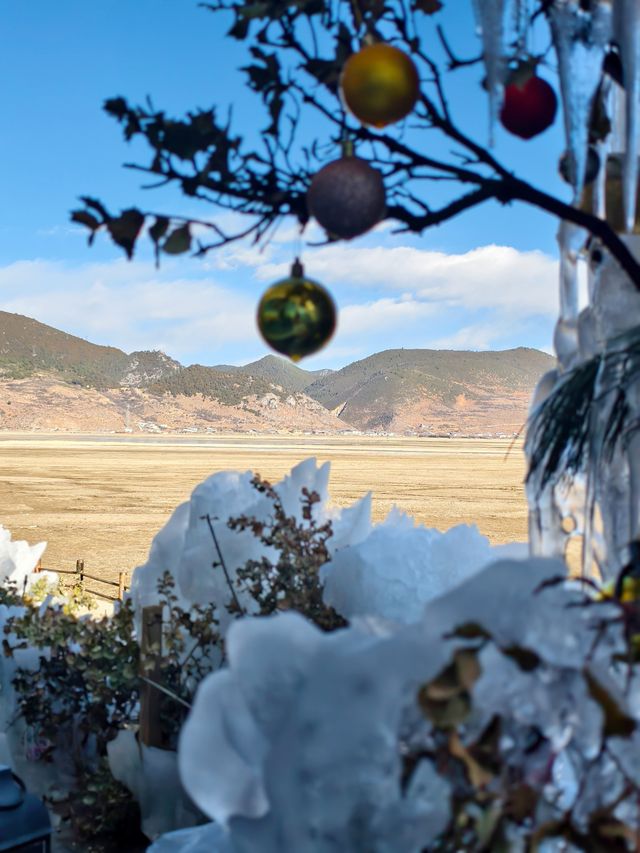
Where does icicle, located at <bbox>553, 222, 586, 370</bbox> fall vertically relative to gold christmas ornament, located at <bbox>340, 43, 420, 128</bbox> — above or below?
below

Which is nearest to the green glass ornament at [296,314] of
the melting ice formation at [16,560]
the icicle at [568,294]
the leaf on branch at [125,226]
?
the leaf on branch at [125,226]

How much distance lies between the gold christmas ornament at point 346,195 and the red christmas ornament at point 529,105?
1.14 feet

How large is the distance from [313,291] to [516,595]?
3.04 ft

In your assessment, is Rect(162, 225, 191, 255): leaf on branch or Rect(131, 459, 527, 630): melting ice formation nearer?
Rect(162, 225, 191, 255): leaf on branch

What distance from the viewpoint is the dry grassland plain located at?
12.4 meters

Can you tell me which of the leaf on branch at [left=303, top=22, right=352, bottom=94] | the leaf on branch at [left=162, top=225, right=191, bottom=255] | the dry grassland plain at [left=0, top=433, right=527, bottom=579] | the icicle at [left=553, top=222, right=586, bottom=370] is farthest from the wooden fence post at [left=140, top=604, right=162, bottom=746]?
the dry grassland plain at [left=0, top=433, right=527, bottom=579]

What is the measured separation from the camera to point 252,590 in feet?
8.43

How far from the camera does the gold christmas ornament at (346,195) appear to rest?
157 centimetres

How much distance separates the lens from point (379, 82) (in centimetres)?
156

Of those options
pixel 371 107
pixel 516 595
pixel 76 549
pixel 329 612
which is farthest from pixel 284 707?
pixel 76 549

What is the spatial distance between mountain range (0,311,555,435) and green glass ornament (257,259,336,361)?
8475 centimetres

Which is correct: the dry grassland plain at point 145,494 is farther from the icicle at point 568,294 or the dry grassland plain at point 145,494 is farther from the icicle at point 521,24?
the icicle at point 521,24

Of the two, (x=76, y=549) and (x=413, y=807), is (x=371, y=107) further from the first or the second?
(x=76, y=549)

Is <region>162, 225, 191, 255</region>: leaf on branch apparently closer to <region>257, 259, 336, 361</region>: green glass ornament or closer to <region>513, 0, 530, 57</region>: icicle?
<region>257, 259, 336, 361</region>: green glass ornament
